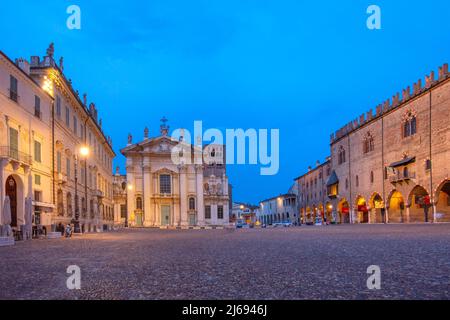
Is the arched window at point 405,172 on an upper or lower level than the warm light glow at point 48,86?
lower

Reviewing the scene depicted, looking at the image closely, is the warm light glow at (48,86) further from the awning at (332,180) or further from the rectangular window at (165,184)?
the awning at (332,180)

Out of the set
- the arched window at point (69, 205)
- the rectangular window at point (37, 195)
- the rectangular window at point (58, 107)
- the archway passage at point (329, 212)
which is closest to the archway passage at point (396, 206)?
the archway passage at point (329, 212)

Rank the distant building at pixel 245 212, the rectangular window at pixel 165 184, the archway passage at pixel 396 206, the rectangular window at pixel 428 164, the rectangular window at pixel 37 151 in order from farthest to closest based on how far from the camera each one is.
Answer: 1. the distant building at pixel 245 212
2. the rectangular window at pixel 165 184
3. the archway passage at pixel 396 206
4. the rectangular window at pixel 428 164
5. the rectangular window at pixel 37 151

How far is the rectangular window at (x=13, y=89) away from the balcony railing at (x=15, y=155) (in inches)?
107

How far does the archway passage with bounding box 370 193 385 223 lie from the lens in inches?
1951

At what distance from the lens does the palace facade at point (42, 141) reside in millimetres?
21875

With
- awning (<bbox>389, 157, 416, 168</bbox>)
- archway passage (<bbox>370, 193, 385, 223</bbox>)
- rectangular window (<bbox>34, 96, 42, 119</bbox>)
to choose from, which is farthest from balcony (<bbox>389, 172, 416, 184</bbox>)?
rectangular window (<bbox>34, 96, 42, 119</bbox>)

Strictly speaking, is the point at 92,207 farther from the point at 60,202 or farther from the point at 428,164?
the point at 428,164

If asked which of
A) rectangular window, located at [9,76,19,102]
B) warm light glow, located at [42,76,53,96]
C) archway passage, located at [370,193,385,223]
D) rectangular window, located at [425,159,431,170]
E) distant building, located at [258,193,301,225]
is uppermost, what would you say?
warm light glow, located at [42,76,53,96]

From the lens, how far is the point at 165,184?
217ft

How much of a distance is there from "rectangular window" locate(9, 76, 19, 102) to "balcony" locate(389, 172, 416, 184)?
33.9 meters

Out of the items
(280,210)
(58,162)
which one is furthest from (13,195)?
(280,210)

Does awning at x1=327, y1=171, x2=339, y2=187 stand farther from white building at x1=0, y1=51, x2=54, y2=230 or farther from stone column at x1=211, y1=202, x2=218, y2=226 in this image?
white building at x1=0, y1=51, x2=54, y2=230
